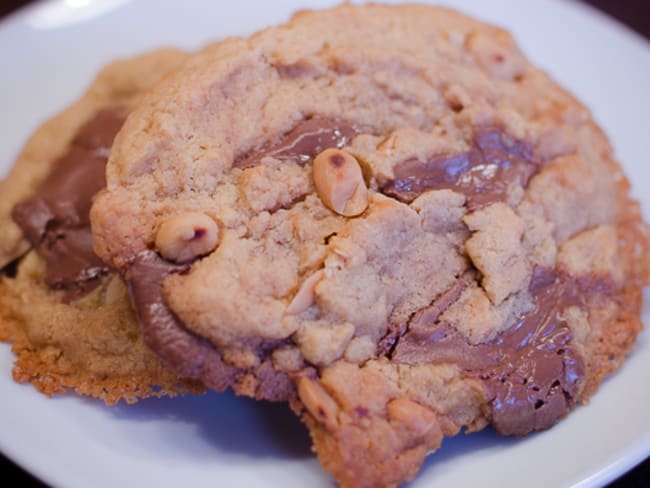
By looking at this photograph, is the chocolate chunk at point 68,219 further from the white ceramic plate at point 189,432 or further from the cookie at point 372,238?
the cookie at point 372,238

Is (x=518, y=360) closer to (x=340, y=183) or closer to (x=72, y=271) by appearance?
(x=340, y=183)

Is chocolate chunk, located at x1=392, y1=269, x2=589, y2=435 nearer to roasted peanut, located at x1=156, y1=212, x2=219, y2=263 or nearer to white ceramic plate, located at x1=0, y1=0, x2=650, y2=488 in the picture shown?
white ceramic plate, located at x1=0, y1=0, x2=650, y2=488

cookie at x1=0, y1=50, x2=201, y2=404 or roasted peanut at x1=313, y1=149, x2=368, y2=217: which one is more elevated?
roasted peanut at x1=313, y1=149, x2=368, y2=217

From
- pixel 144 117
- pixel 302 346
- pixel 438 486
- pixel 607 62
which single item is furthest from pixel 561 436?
pixel 607 62

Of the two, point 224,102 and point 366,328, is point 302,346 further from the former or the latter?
point 224,102

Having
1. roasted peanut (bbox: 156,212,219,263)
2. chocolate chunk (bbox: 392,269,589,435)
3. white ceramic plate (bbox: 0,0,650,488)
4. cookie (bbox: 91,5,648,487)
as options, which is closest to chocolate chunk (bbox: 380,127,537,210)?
cookie (bbox: 91,5,648,487)
